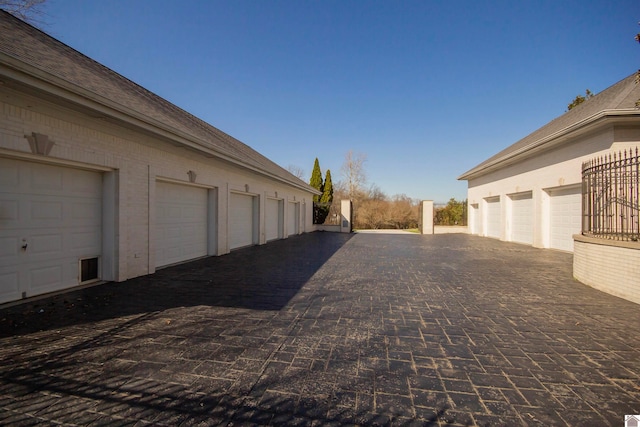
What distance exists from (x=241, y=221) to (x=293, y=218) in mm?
7826

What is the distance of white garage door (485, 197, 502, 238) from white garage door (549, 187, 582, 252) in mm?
4277

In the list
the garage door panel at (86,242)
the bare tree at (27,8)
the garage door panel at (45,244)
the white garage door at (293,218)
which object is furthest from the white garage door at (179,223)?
the white garage door at (293,218)

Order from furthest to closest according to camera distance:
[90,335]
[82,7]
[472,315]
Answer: [82,7] < [472,315] < [90,335]

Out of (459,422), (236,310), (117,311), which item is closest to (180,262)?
(117,311)

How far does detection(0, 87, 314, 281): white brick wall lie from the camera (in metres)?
4.62

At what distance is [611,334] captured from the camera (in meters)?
3.82

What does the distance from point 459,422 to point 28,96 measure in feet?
23.5

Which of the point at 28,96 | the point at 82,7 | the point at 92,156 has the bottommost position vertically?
the point at 92,156

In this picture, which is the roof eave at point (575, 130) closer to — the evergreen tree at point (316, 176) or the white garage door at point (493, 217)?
the white garage door at point (493, 217)

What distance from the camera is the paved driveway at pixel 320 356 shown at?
2336mm

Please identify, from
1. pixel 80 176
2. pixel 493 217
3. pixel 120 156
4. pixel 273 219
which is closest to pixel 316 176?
pixel 273 219

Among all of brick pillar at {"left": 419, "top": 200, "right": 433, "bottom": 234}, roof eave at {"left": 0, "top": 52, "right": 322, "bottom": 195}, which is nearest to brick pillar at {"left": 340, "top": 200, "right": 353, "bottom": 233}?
brick pillar at {"left": 419, "top": 200, "right": 433, "bottom": 234}

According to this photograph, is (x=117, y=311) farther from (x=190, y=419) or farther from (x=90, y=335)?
(x=190, y=419)

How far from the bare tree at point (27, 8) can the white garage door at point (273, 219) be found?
34.8 feet
